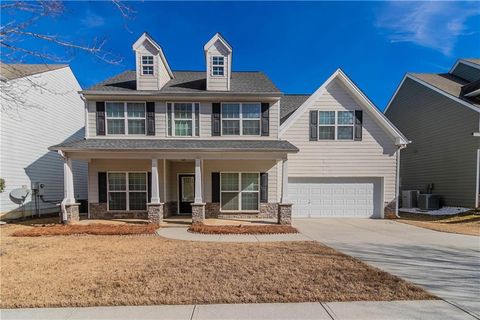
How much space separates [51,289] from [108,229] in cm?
528

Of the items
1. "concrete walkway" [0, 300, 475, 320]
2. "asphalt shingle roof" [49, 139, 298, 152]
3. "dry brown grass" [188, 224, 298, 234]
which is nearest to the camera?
"concrete walkway" [0, 300, 475, 320]

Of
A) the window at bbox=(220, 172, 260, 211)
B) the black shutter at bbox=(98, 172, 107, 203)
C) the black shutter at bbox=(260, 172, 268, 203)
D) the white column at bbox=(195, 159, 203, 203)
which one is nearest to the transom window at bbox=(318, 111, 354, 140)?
the black shutter at bbox=(260, 172, 268, 203)

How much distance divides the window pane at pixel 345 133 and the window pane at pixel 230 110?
5326 millimetres

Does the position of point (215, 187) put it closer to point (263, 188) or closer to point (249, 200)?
point (249, 200)

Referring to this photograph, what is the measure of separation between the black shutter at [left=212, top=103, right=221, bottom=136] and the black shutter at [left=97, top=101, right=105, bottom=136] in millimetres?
5189

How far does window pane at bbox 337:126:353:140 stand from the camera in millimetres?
13039

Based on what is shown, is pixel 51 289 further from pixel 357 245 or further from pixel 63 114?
pixel 63 114

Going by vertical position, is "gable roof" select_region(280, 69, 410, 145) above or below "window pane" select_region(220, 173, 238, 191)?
A: above

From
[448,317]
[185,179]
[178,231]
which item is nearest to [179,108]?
[185,179]

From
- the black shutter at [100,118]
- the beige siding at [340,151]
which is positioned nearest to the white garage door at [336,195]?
the beige siding at [340,151]

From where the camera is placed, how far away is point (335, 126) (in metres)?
13.1

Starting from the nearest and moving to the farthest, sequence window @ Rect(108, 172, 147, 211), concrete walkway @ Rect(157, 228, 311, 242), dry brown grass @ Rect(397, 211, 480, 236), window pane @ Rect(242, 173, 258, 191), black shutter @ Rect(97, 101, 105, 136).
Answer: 1. concrete walkway @ Rect(157, 228, 311, 242)
2. dry brown grass @ Rect(397, 211, 480, 236)
3. black shutter @ Rect(97, 101, 105, 136)
4. window @ Rect(108, 172, 147, 211)
5. window pane @ Rect(242, 173, 258, 191)

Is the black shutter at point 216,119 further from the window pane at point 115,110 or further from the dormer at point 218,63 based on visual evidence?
the window pane at point 115,110

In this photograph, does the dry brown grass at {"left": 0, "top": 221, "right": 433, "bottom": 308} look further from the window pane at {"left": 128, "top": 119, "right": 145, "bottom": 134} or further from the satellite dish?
the satellite dish
